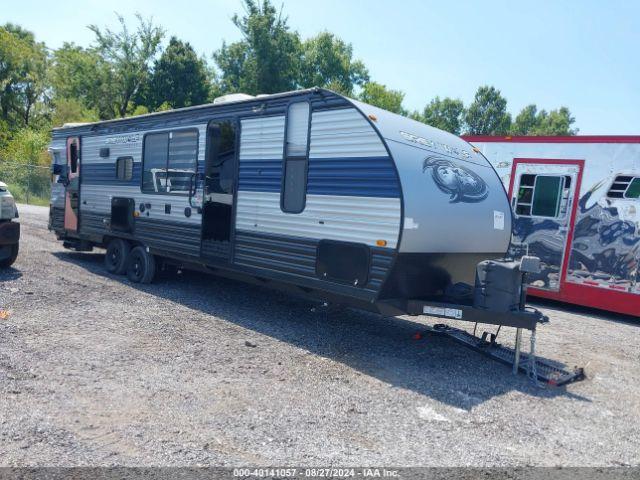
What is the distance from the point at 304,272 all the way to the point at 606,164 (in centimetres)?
611

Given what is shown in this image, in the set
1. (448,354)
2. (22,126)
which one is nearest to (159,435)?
(448,354)

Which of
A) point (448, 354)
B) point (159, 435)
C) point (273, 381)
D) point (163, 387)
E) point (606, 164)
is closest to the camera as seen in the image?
point (159, 435)

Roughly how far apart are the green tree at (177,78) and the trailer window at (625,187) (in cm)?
2863

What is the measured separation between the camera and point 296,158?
6.40 metres

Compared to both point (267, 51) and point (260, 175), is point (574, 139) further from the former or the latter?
point (267, 51)

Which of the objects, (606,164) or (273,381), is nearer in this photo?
(273,381)

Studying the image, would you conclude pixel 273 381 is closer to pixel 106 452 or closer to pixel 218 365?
pixel 218 365

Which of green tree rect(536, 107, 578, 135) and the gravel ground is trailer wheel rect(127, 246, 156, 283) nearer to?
the gravel ground

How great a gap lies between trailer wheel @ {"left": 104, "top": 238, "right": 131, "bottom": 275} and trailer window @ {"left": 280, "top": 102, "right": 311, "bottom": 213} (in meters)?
4.24

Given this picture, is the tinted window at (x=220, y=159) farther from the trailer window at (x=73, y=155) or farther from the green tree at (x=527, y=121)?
the green tree at (x=527, y=121)

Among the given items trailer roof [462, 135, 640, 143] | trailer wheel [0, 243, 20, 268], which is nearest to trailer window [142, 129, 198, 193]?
trailer wheel [0, 243, 20, 268]

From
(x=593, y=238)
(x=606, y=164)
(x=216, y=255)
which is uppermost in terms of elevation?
(x=606, y=164)

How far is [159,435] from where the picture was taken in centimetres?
367

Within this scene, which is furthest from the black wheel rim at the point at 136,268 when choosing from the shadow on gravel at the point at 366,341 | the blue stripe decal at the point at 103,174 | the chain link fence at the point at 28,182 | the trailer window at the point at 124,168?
the chain link fence at the point at 28,182
